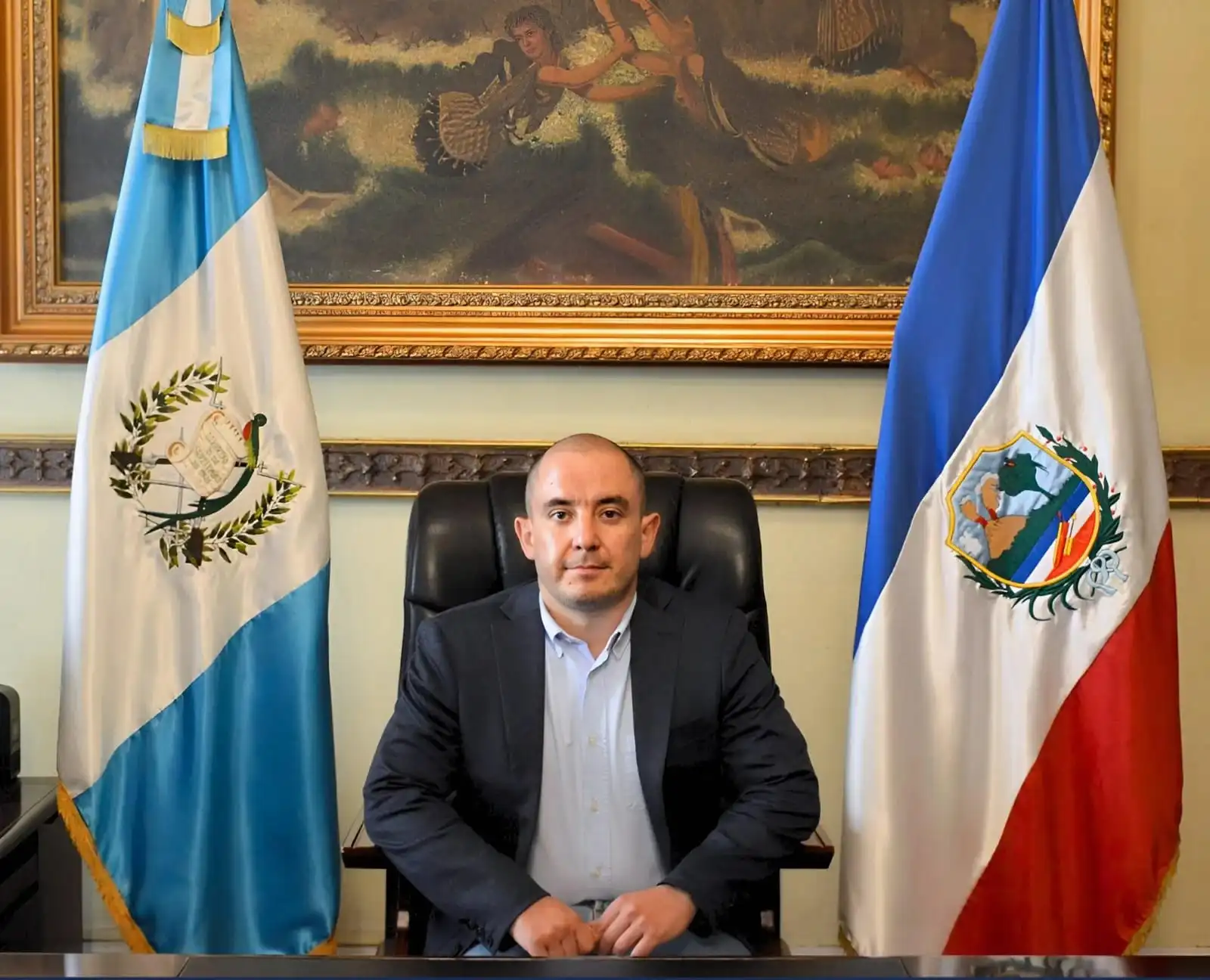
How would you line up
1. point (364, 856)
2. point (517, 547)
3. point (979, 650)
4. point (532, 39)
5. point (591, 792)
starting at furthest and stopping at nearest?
point (532, 39) < point (979, 650) < point (517, 547) < point (591, 792) < point (364, 856)

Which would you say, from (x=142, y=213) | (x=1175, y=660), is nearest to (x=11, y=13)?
(x=142, y=213)

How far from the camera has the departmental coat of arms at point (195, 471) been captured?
7.59 feet

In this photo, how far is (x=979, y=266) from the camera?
2.29m

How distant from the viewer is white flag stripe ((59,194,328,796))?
2289mm

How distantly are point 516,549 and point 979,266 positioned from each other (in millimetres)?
1050

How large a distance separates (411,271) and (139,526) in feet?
2.93

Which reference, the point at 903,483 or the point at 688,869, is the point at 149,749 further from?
the point at 903,483

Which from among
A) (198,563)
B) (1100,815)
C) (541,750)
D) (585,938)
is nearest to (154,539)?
(198,563)

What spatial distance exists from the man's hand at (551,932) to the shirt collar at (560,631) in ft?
1.43

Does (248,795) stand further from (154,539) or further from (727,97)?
(727,97)

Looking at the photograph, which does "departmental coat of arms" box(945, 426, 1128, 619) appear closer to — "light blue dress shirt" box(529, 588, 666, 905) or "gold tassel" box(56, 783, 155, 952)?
"light blue dress shirt" box(529, 588, 666, 905)

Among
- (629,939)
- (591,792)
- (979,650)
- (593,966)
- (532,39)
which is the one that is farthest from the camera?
(532,39)

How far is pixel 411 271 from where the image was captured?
2809mm

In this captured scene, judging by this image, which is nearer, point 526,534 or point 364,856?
point 364,856
